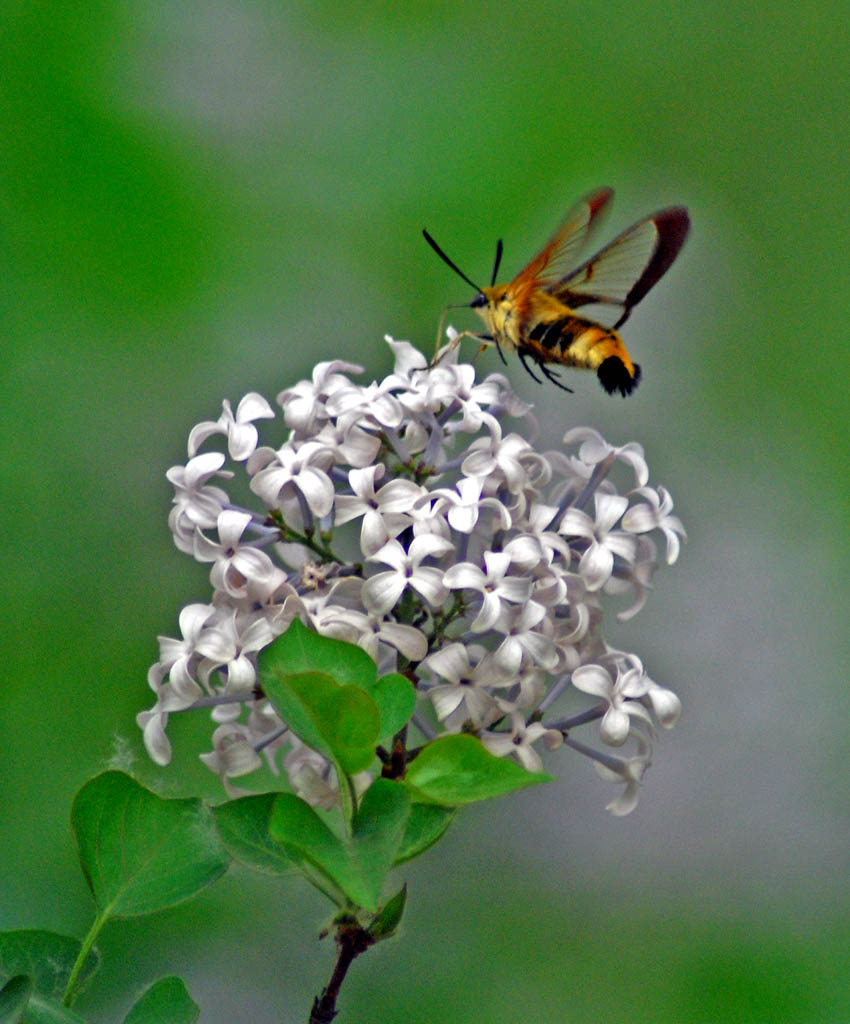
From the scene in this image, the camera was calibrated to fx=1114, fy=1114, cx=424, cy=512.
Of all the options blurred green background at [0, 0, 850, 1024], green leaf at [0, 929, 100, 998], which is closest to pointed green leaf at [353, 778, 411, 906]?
green leaf at [0, 929, 100, 998]

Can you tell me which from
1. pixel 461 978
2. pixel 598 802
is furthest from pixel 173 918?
pixel 598 802

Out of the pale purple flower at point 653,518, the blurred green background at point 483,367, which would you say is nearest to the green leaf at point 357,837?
the pale purple flower at point 653,518

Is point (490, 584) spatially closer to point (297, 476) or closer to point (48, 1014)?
point (297, 476)

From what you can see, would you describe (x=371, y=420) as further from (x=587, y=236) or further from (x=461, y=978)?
(x=461, y=978)

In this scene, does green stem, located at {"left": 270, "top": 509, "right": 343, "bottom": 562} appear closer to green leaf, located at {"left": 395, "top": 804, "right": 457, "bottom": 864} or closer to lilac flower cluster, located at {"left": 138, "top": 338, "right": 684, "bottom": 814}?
lilac flower cluster, located at {"left": 138, "top": 338, "right": 684, "bottom": 814}

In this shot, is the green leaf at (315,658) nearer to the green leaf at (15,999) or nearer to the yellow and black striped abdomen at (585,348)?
the green leaf at (15,999)

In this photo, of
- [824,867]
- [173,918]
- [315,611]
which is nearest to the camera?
[315,611]
